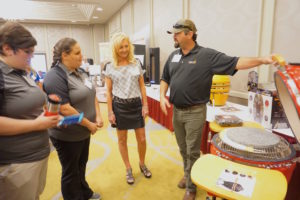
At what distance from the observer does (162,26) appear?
453cm

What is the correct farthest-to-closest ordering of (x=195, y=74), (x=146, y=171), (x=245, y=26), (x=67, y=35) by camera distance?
(x=67, y=35) → (x=245, y=26) → (x=146, y=171) → (x=195, y=74)

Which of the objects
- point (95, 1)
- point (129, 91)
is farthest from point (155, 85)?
point (95, 1)

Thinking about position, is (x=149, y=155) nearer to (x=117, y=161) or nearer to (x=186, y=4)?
(x=117, y=161)

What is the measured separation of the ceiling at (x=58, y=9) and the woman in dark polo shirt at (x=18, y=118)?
20.6 ft

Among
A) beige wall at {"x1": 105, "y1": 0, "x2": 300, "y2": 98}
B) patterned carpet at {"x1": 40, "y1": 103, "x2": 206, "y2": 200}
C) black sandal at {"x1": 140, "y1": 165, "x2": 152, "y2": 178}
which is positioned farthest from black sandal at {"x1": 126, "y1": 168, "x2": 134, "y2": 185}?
beige wall at {"x1": 105, "y1": 0, "x2": 300, "y2": 98}

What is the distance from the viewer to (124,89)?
76.0 inches

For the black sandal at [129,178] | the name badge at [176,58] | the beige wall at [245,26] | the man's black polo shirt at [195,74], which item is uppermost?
the beige wall at [245,26]

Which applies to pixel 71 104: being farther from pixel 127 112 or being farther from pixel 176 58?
pixel 176 58

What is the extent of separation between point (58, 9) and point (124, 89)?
285 inches

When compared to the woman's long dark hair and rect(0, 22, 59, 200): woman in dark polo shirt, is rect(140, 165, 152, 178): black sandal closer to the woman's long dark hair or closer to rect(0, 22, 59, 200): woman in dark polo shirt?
rect(0, 22, 59, 200): woman in dark polo shirt

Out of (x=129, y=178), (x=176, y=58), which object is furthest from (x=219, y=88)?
(x=129, y=178)

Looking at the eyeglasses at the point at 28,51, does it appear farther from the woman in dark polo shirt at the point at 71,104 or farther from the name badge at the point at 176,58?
the name badge at the point at 176,58

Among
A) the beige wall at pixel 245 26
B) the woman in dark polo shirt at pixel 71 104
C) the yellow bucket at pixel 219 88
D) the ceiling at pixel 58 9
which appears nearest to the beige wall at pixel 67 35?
the ceiling at pixel 58 9

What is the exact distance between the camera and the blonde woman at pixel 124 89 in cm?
188
